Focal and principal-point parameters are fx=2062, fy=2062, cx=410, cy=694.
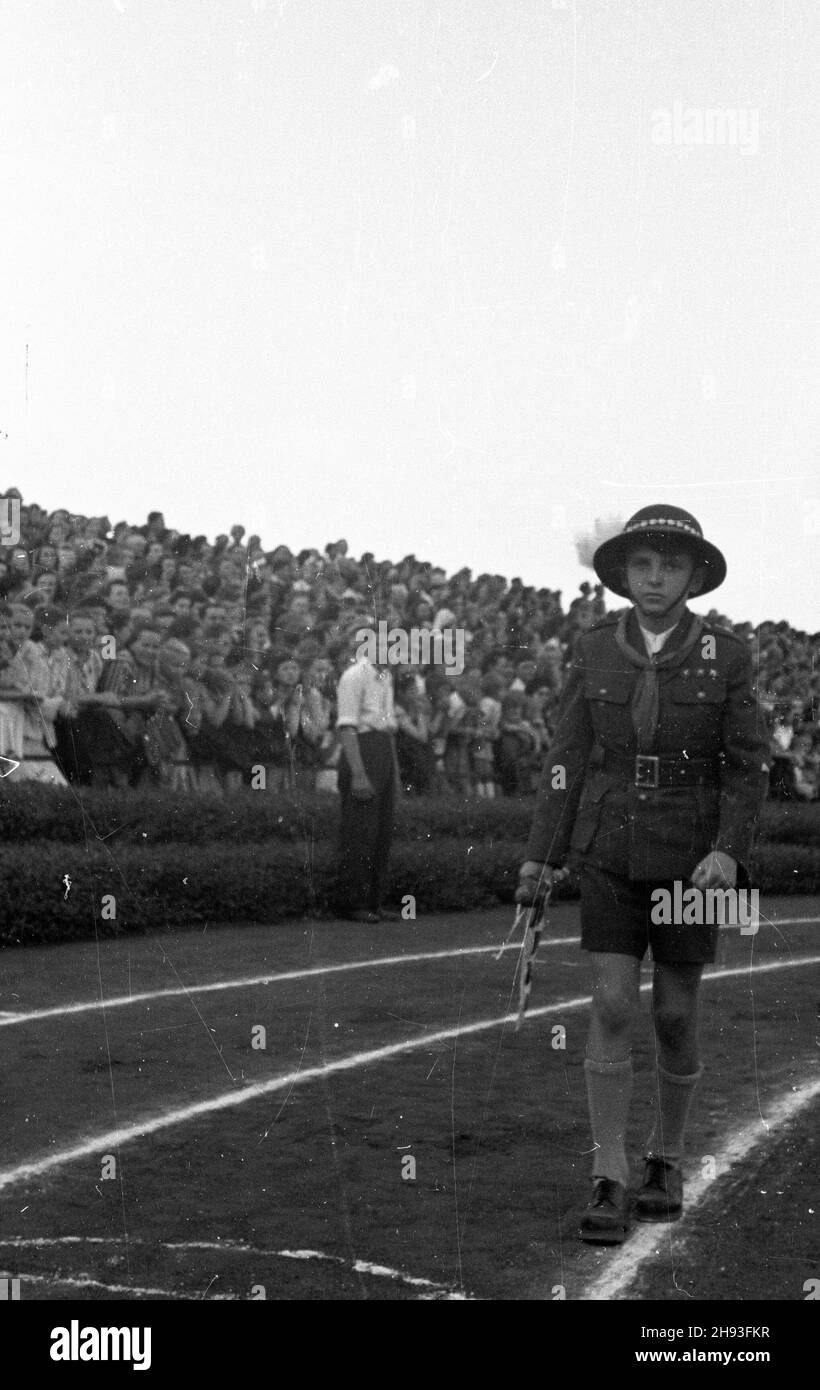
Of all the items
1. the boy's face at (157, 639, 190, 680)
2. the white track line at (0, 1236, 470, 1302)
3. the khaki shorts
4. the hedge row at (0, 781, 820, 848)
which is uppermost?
the boy's face at (157, 639, 190, 680)

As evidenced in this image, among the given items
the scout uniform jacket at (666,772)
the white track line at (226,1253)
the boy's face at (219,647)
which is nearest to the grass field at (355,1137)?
the white track line at (226,1253)

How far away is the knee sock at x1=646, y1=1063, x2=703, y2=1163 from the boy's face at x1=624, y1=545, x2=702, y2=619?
1.37m

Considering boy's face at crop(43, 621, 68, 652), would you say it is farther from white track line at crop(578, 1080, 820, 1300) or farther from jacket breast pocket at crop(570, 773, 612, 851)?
jacket breast pocket at crop(570, 773, 612, 851)

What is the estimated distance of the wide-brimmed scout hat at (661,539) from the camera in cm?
595

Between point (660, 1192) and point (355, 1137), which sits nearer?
point (660, 1192)

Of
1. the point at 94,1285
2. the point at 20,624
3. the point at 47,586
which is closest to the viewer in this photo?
the point at 94,1285

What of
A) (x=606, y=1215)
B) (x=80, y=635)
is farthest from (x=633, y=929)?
(x=80, y=635)

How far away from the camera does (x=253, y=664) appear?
15375mm

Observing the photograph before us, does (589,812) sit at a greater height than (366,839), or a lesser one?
greater

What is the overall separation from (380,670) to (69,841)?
249cm

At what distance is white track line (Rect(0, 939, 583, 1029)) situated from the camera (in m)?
9.35

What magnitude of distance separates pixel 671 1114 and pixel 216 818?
360 inches

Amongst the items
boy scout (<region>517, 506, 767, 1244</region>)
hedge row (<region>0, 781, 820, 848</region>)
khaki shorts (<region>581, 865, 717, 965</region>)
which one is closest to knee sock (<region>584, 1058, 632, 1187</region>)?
boy scout (<region>517, 506, 767, 1244</region>)

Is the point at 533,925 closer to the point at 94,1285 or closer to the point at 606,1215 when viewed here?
the point at 606,1215
